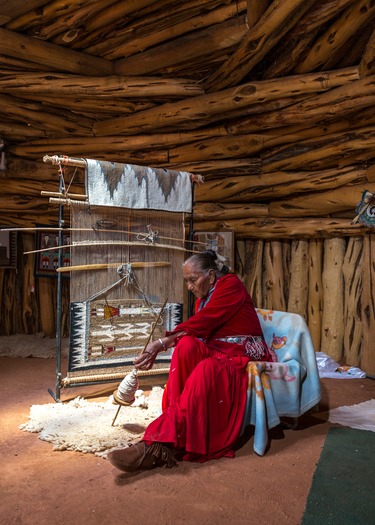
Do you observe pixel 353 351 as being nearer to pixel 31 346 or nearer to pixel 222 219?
pixel 222 219

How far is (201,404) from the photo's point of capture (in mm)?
2352

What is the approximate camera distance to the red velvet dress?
7.63 ft

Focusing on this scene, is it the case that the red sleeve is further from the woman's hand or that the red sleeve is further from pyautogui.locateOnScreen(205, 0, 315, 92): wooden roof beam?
pyautogui.locateOnScreen(205, 0, 315, 92): wooden roof beam

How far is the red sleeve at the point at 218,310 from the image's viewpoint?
2656 mm

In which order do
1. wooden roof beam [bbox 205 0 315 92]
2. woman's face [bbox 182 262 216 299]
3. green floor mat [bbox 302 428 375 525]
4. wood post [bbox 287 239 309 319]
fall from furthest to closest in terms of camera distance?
wood post [bbox 287 239 309 319]
wooden roof beam [bbox 205 0 315 92]
woman's face [bbox 182 262 216 299]
green floor mat [bbox 302 428 375 525]

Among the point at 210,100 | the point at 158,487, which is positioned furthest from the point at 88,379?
the point at 210,100

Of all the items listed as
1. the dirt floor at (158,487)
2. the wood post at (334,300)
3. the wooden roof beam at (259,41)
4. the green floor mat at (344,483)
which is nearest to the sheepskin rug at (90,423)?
the dirt floor at (158,487)

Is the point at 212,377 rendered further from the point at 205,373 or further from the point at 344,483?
the point at 344,483

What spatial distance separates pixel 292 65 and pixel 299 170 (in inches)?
43.0

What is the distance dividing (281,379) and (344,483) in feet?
2.23

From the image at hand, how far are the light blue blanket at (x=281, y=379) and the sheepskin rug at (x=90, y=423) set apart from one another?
0.75m

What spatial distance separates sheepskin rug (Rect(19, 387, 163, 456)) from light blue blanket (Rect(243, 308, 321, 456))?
A: 2.47 ft

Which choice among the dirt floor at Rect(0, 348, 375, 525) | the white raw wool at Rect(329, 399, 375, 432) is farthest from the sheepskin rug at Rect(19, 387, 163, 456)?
the white raw wool at Rect(329, 399, 375, 432)

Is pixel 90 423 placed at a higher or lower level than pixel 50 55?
lower
